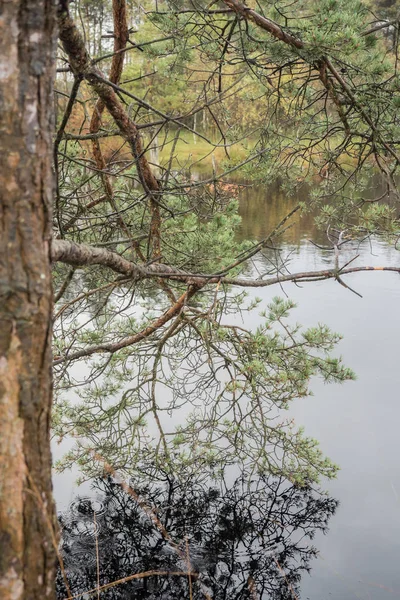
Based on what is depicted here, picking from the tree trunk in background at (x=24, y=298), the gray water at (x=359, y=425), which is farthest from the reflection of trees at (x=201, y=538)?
the tree trunk in background at (x=24, y=298)

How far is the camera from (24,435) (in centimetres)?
128

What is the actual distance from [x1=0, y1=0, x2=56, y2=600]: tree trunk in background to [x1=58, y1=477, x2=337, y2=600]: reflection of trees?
326cm

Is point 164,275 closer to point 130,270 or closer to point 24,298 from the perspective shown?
point 130,270

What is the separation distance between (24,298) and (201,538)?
13.3ft

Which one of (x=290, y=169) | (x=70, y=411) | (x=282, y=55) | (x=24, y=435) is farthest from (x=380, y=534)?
(x=24, y=435)

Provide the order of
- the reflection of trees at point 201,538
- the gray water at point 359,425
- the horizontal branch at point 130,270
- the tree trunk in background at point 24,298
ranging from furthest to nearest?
the gray water at point 359,425 < the reflection of trees at point 201,538 < the horizontal branch at point 130,270 < the tree trunk in background at point 24,298

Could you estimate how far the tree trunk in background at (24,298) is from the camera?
1244mm

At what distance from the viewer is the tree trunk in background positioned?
4.08 ft

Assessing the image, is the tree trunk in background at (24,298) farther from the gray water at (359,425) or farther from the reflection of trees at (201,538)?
the gray water at (359,425)

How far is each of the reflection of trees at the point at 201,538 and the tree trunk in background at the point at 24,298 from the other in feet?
10.7

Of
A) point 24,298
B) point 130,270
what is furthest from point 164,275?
point 24,298

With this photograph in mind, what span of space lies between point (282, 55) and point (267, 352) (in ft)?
6.04

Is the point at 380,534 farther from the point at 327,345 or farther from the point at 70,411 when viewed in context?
the point at 70,411

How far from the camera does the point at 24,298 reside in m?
1.29
